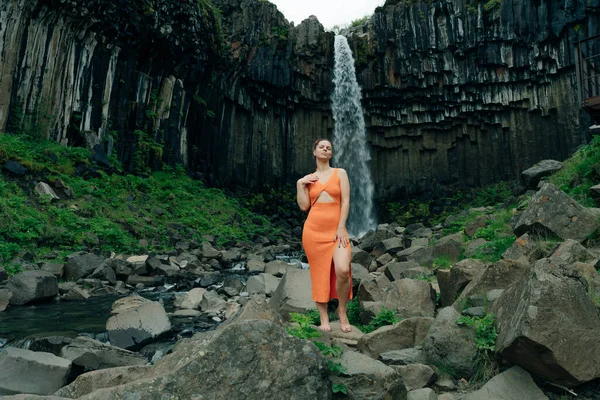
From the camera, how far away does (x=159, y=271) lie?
45.2ft

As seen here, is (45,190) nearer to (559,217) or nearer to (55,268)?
(55,268)

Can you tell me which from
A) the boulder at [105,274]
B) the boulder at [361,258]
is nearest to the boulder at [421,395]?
the boulder at [361,258]

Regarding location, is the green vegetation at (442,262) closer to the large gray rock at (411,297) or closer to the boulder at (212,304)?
the large gray rock at (411,297)

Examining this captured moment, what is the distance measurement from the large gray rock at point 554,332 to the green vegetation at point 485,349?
0.16 m

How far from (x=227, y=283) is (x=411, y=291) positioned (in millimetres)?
6883

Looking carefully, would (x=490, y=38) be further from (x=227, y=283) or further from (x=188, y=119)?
(x=227, y=283)

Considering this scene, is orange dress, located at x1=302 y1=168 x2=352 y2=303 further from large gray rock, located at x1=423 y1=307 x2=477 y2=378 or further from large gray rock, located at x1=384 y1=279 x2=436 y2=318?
large gray rock, located at x1=384 y1=279 x2=436 y2=318

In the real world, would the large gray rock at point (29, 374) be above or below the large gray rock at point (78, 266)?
below

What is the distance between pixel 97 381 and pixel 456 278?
14.9 ft

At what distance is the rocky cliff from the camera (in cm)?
2258

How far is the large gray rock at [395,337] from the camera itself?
4.43 metres

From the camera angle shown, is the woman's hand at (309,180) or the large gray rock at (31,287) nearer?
the woman's hand at (309,180)

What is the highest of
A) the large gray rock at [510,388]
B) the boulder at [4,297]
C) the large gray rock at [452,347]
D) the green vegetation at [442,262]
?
the green vegetation at [442,262]

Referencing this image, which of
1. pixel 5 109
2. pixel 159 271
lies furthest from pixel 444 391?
pixel 5 109
